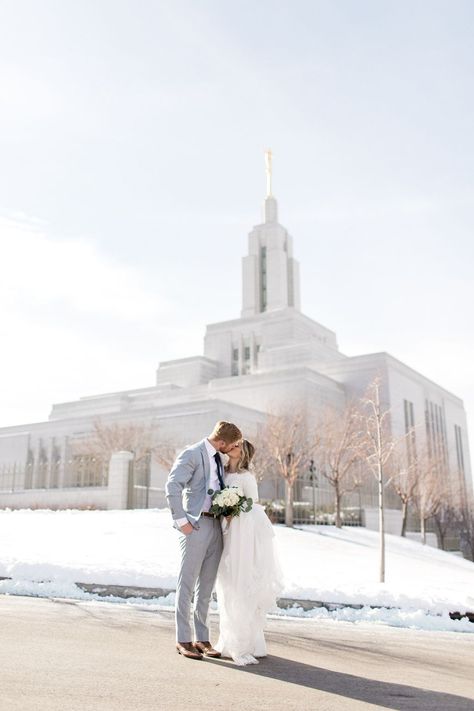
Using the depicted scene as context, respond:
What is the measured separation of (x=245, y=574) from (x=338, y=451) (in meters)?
23.3

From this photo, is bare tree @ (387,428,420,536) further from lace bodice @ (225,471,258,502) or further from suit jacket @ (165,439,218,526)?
suit jacket @ (165,439,218,526)

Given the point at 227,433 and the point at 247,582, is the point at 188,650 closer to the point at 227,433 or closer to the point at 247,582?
the point at 247,582

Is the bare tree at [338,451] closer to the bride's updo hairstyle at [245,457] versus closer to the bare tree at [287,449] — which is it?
the bare tree at [287,449]

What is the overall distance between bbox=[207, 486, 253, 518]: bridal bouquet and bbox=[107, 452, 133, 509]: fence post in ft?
54.7

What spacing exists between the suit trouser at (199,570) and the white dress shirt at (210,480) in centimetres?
13

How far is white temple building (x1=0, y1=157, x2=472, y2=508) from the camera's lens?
4131 cm

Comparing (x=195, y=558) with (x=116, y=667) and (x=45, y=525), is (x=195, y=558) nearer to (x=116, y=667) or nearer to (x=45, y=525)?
(x=116, y=667)

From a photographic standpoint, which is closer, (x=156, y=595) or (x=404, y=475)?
(x=156, y=595)

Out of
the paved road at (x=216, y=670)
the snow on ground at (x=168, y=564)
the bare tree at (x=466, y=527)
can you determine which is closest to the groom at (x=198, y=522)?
the paved road at (x=216, y=670)

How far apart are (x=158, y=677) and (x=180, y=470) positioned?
5.22ft

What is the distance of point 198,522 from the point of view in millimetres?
4992

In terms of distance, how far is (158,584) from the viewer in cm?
819

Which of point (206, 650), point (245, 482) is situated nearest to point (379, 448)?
point (245, 482)

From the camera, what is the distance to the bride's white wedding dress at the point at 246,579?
4.77 metres
